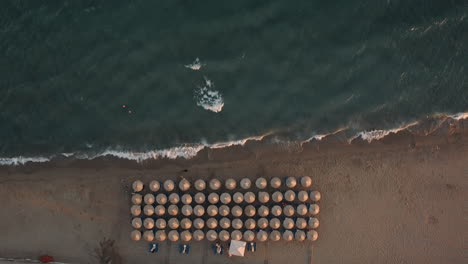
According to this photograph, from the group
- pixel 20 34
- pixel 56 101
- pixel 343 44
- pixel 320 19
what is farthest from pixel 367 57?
pixel 20 34

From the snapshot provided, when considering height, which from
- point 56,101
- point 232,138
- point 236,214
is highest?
point 56,101

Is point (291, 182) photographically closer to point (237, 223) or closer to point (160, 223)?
point (237, 223)

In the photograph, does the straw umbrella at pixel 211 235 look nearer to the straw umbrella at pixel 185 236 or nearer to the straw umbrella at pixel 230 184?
the straw umbrella at pixel 185 236

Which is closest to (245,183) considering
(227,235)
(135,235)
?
(227,235)

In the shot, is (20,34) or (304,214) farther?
(20,34)

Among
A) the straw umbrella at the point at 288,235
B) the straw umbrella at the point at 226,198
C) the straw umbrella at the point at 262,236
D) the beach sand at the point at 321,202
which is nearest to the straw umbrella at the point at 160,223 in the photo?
the beach sand at the point at 321,202

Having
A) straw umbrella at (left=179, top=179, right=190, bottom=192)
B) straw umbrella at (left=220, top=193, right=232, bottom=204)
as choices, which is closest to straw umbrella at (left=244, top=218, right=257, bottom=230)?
straw umbrella at (left=220, top=193, right=232, bottom=204)

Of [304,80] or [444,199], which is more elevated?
[304,80]

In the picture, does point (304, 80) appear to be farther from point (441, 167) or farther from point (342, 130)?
point (441, 167)
